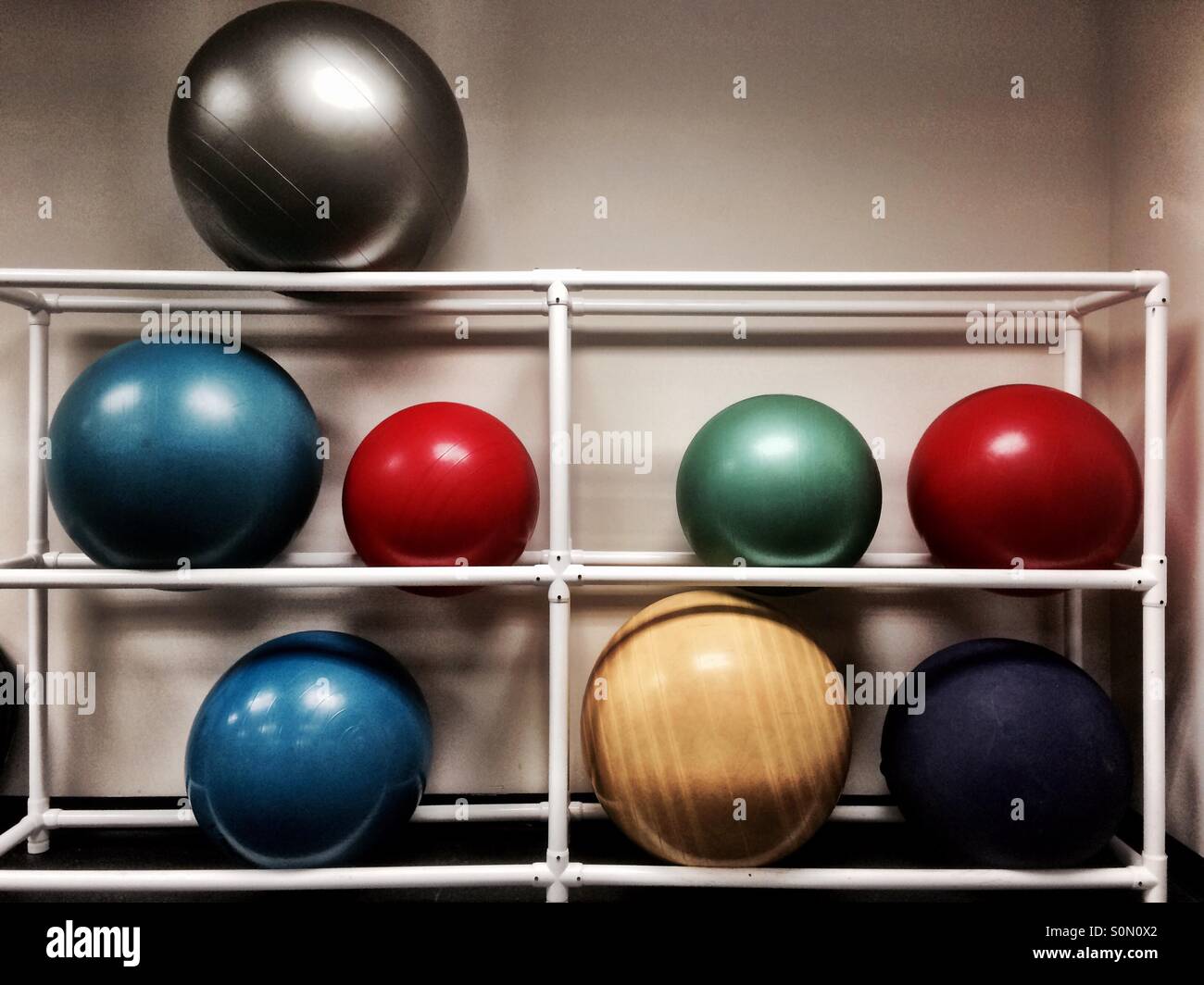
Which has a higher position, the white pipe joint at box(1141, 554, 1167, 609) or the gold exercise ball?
the white pipe joint at box(1141, 554, 1167, 609)

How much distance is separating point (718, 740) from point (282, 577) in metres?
0.88

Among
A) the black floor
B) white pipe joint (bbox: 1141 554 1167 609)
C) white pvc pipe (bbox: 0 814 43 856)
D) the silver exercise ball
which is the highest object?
the silver exercise ball

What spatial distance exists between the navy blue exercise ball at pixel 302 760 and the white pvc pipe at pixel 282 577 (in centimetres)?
18

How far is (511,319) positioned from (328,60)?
0.66 meters

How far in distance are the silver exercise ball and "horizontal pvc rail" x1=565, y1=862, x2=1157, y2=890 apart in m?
1.34

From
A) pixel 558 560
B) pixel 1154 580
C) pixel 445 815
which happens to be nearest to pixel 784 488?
pixel 558 560

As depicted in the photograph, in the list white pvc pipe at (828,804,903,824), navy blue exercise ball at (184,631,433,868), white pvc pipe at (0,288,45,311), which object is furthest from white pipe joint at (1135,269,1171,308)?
white pvc pipe at (0,288,45,311)

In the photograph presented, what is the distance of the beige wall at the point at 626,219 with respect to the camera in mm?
1863

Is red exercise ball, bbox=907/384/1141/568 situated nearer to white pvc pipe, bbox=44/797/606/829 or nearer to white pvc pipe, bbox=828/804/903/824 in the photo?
white pvc pipe, bbox=828/804/903/824

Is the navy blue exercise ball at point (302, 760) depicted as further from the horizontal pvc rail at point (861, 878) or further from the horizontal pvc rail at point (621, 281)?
the horizontal pvc rail at point (621, 281)

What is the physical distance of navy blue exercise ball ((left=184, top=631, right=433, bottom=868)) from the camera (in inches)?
53.7

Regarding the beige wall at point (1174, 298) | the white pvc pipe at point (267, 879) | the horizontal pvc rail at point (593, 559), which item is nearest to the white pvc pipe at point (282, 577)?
the horizontal pvc rail at point (593, 559)

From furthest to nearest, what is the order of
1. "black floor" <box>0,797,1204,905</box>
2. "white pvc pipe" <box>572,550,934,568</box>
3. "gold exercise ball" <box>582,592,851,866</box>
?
"white pvc pipe" <box>572,550,934,568</box> → "black floor" <box>0,797,1204,905</box> → "gold exercise ball" <box>582,592,851,866</box>

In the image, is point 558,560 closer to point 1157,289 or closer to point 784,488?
point 784,488
